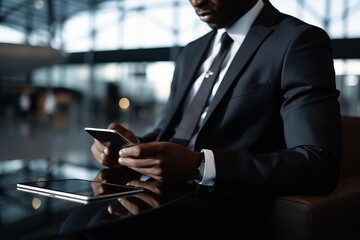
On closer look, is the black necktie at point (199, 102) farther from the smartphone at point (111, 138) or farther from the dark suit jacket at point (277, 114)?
the smartphone at point (111, 138)

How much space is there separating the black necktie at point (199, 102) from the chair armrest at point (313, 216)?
1.89ft

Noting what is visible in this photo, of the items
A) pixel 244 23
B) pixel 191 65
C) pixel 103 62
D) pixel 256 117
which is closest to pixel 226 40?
pixel 244 23

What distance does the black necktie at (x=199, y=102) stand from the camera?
5.41 ft

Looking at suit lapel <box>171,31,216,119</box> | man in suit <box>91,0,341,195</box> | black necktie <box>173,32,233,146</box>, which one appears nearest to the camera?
man in suit <box>91,0,341,195</box>

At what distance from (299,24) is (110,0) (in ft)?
28.2

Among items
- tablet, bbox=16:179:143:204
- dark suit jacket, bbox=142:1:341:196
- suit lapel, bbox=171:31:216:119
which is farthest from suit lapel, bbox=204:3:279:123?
tablet, bbox=16:179:143:204

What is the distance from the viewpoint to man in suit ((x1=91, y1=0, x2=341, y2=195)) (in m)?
1.16

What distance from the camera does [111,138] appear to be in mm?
1289

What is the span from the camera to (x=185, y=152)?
1142 mm

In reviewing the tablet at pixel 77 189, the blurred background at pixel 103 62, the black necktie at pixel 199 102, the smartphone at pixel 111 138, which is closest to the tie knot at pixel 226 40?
the black necktie at pixel 199 102

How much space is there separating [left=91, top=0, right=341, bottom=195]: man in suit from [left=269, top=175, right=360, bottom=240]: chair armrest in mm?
49

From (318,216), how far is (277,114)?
0.45m

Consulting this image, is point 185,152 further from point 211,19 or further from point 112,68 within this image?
point 112,68

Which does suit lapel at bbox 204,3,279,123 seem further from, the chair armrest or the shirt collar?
the chair armrest
